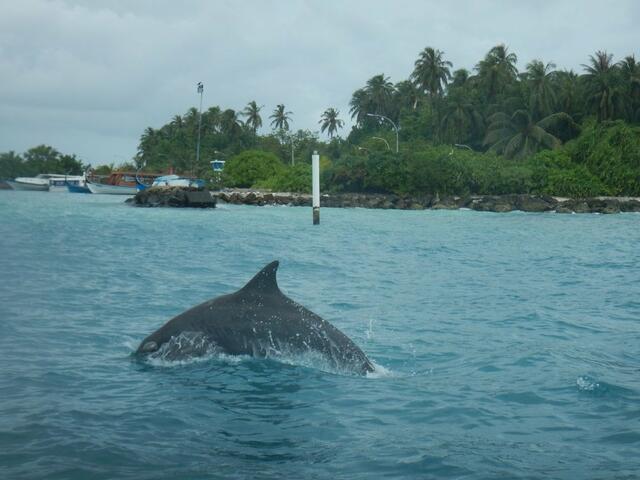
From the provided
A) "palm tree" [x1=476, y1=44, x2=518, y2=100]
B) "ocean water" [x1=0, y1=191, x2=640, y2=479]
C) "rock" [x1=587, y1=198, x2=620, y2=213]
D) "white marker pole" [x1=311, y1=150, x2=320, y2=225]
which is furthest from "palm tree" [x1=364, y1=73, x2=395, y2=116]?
"ocean water" [x1=0, y1=191, x2=640, y2=479]

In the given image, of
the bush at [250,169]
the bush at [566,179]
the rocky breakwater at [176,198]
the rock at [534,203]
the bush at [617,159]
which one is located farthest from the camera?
the bush at [250,169]

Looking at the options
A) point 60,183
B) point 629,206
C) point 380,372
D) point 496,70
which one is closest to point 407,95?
point 496,70

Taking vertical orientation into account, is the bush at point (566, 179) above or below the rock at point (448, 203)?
above

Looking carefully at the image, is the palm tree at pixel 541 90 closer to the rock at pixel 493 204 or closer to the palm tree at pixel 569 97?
the palm tree at pixel 569 97

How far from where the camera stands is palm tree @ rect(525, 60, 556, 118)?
85.0 m

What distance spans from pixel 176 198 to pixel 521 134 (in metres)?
41.6

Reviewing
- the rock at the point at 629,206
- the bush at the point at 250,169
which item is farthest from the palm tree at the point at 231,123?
the rock at the point at 629,206

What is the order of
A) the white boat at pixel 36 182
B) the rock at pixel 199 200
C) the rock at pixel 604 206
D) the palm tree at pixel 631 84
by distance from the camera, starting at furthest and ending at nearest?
the white boat at pixel 36 182, the palm tree at pixel 631 84, the rock at pixel 199 200, the rock at pixel 604 206

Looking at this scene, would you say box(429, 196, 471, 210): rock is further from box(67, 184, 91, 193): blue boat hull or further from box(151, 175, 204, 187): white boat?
box(67, 184, 91, 193): blue boat hull

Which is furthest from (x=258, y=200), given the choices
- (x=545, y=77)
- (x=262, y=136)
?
(x=262, y=136)

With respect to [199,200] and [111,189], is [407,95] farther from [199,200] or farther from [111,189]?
[199,200]

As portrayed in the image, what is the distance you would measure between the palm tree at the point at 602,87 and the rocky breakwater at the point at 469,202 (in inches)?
504

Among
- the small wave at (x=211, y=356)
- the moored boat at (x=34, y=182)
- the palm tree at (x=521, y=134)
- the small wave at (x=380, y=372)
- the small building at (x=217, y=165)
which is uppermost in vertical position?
the palm tree at (x=521, y=134)

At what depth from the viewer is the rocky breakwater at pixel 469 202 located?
67.7m
